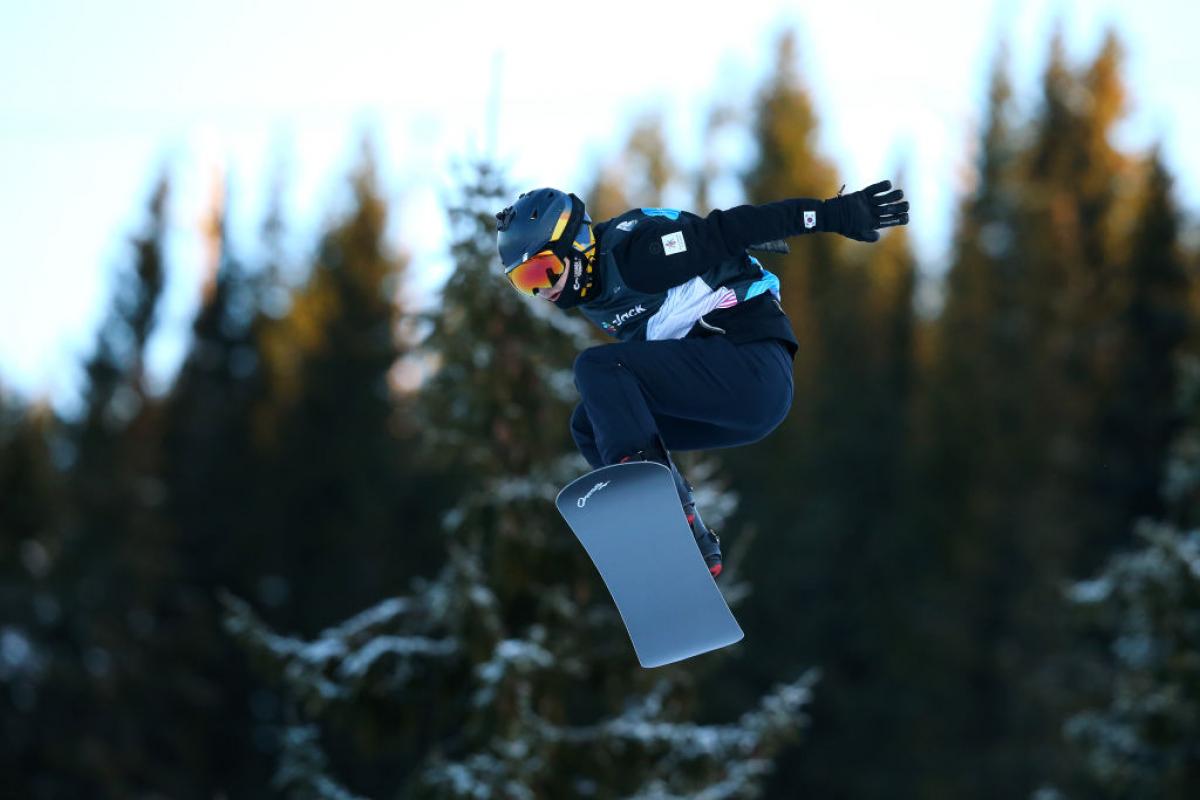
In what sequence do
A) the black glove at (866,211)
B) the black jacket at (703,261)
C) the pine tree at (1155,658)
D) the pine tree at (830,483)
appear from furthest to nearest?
the pine tree at (830,483)
the pine tree at (1155,658)
the black jacket at (703,261)
the black glove at (866,211)

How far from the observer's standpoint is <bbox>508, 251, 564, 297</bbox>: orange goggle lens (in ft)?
20.1

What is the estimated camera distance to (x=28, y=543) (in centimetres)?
3147

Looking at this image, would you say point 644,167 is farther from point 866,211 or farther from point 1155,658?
point 866,211

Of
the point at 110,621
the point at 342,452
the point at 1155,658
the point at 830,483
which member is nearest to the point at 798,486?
the point at 830,483

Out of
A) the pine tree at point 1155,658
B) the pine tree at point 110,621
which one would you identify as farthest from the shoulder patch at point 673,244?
the pine tree at point 110,621

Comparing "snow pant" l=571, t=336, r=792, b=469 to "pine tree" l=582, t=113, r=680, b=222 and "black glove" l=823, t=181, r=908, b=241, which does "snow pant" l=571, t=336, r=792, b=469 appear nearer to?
"black glove" l=823, t=181, r=908, b=241

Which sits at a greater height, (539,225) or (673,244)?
(539,225)

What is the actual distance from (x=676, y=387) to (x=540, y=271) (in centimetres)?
70

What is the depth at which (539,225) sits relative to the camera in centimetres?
612

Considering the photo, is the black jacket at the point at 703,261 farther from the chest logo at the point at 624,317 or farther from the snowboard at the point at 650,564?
the snowboard at the point at 650,564

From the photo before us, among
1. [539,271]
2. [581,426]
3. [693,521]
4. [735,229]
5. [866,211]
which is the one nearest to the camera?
[866,211]

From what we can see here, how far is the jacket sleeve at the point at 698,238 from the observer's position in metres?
5.98

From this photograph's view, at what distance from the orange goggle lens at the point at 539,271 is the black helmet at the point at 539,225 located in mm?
22

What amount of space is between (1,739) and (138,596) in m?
3.59
